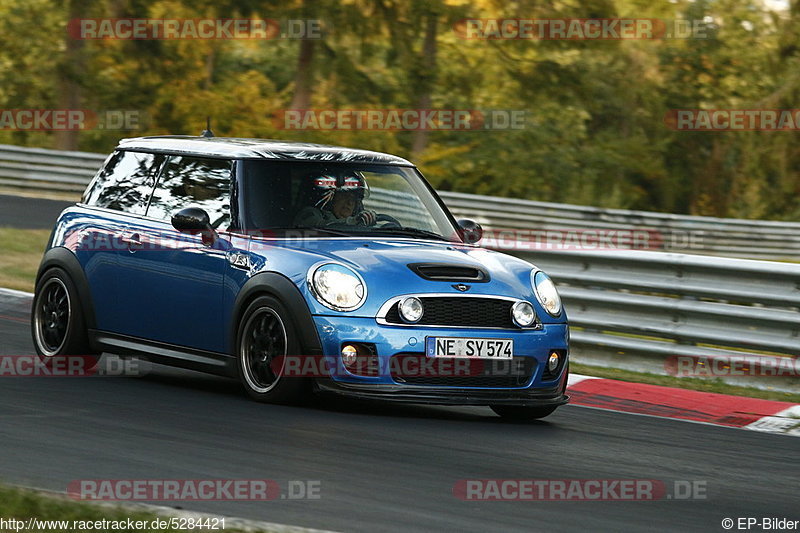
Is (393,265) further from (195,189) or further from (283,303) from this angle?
(195,189)

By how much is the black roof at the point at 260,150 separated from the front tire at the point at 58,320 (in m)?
1.10

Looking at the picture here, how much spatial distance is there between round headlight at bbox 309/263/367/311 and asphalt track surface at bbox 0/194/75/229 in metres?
12.2

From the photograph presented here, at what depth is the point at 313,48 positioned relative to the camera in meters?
34.6

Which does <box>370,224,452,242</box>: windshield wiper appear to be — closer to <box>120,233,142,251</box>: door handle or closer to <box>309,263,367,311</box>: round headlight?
<box>309,263,367,311</box>: round headlight

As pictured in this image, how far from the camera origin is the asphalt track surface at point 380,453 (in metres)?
5.48

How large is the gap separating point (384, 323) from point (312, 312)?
41 cm

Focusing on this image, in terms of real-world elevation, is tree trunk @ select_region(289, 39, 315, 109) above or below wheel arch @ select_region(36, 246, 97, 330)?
above

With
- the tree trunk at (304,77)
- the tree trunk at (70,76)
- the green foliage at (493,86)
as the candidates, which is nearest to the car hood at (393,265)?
the green foliage at (493,86)

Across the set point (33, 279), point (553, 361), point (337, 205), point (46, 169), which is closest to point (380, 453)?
point (553, 361)

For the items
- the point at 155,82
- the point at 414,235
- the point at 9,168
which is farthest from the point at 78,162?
the point at 414,235

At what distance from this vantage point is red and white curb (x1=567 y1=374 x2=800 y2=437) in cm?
889

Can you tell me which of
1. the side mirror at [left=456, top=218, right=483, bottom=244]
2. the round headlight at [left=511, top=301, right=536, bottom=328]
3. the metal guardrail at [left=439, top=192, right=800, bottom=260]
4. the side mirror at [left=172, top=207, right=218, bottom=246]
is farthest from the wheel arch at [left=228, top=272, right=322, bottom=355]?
the metal guardrail at [left=439, top=192, right=800, bottom=260]

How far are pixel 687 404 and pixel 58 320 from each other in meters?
4.44

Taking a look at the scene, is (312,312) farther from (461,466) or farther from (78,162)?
(78,162)
